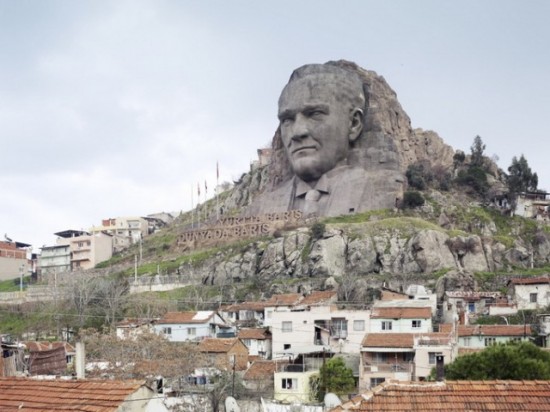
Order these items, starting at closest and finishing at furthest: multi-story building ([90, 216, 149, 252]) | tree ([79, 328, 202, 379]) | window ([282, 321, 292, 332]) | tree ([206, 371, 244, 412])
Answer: tree ([206, 371, 244, 412]) < tree ([79, 328, 202, 379]) < window ([282, 321, 292, 332]) < multi-story building ([90, 216, 149, 252])

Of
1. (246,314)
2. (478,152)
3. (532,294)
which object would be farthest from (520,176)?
(246,314)

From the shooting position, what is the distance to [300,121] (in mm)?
75875

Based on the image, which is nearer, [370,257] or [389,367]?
[389,367]

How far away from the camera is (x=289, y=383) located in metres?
36.1

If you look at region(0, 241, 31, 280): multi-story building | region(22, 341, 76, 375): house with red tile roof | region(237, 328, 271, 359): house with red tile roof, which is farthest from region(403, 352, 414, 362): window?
region(0, 241, 31, 280): multi-story building

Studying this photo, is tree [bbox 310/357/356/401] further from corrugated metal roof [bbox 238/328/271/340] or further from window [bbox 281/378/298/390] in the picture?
corrugated metal roof [bbox 238/328/271/340]

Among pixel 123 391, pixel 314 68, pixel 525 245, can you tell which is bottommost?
pixel 123 391

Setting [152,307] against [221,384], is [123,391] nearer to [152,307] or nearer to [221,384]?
[221,384]

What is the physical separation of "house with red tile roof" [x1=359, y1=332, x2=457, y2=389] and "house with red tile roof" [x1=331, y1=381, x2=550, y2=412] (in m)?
24.4

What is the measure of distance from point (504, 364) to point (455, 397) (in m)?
17.6

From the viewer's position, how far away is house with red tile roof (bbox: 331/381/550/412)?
10773 mm

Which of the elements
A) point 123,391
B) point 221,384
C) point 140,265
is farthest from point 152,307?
point 123,391

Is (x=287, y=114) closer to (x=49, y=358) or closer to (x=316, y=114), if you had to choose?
(x=316, y=114)

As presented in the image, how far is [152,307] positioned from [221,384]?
2864cm
